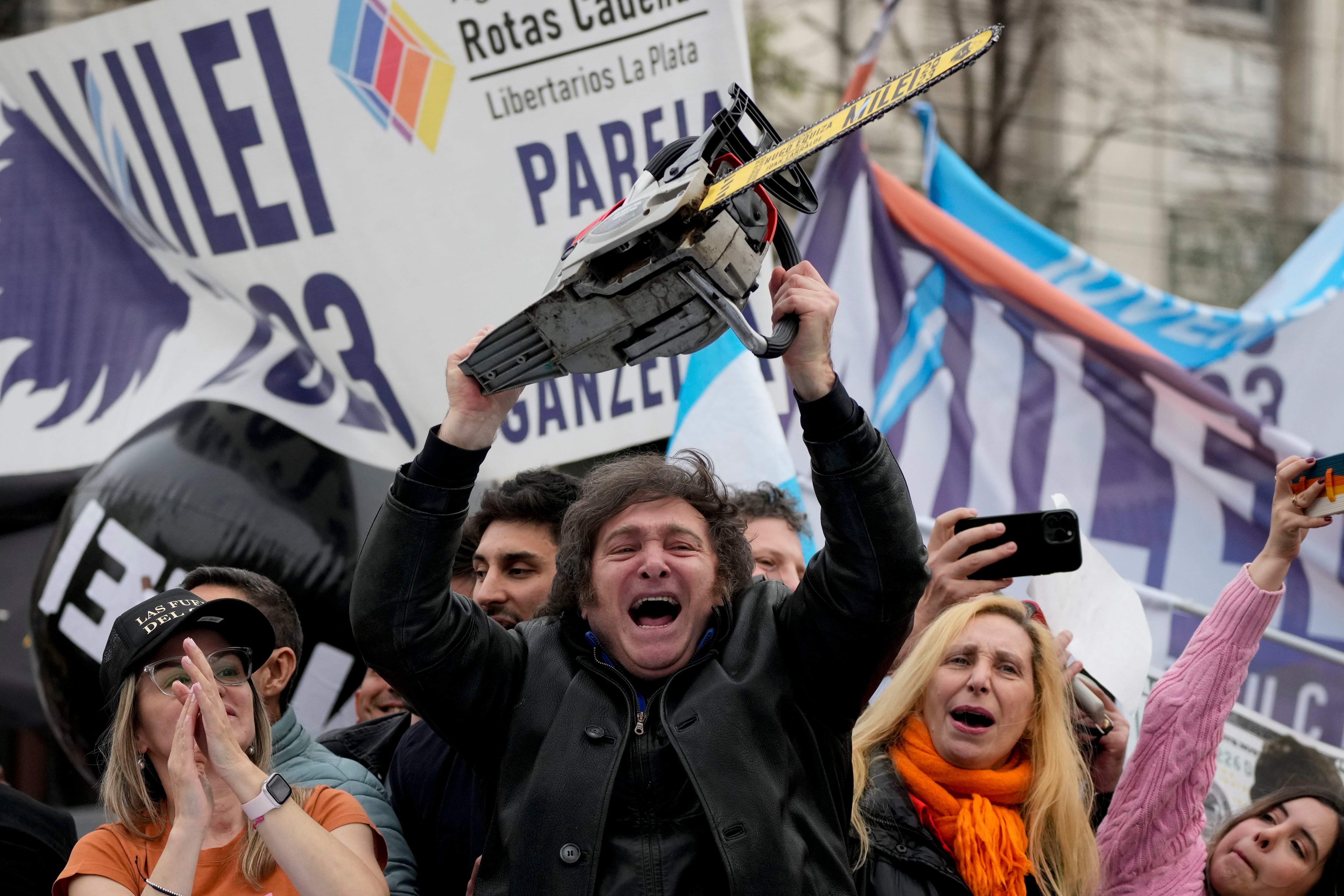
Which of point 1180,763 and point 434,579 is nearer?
point 434,579

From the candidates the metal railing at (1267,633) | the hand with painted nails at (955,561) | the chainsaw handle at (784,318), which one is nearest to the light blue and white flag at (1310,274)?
the metal railing at (1267,633)

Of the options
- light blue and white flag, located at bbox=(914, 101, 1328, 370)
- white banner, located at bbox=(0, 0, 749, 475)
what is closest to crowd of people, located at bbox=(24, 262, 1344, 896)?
white banner, located at bbox=(0, 0, 749, 475)

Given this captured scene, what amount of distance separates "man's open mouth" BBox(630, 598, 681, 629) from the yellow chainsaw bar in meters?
0.69

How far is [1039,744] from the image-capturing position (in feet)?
9.16

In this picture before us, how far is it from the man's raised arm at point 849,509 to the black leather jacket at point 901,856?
49 centimetres

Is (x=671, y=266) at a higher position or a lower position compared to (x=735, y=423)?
higher

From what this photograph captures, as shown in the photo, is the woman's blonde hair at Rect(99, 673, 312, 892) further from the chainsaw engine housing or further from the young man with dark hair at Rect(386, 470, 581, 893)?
the chainsaw engine housing

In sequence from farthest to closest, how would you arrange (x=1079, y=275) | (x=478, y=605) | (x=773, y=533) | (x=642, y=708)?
(x=1079, y=275)
(x=773, y=533)
(x=478, y=605)
(x=642, y=708)

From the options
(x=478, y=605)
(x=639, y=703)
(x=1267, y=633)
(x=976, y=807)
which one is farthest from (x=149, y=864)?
(x=1267, y=633)

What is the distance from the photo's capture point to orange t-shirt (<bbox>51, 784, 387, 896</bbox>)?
232 centimetres

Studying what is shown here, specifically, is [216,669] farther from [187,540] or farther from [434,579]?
[187,540]

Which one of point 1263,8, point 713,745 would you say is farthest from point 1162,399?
point 1263,8

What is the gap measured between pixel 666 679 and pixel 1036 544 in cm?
77

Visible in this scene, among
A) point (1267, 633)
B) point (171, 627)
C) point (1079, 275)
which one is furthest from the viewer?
point (1079, 275)
